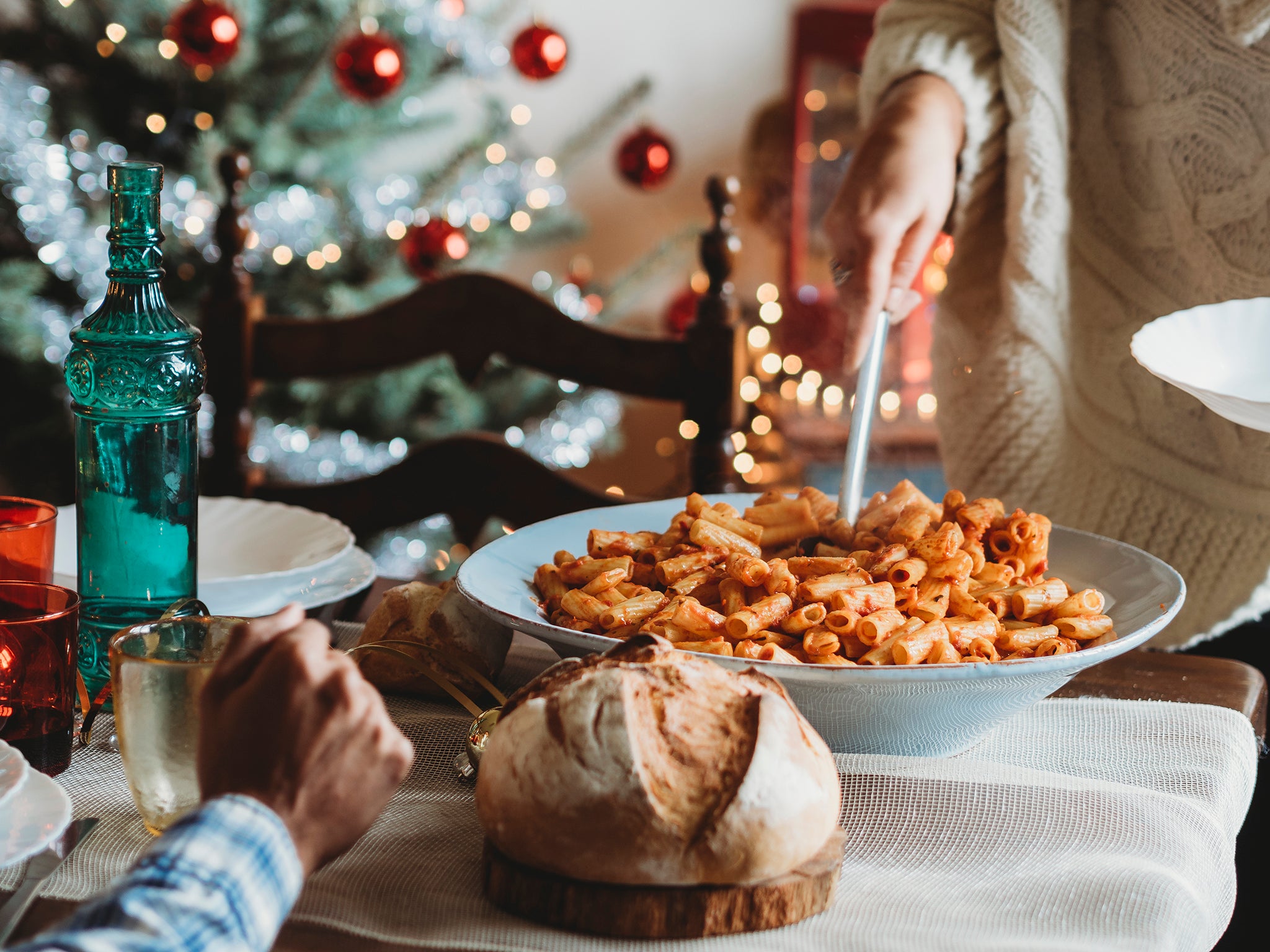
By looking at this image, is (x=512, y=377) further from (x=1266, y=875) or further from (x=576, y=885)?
(x=576, y=885)

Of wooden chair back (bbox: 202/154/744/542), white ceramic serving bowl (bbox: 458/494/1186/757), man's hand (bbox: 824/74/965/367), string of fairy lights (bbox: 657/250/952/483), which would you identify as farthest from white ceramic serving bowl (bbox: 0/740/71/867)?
string of fairy lights (bbox: 657/250/952/483)

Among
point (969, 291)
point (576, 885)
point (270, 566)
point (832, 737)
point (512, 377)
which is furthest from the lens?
point (512, 377)

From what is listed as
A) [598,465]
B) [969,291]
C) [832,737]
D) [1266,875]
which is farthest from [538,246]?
[832,737]

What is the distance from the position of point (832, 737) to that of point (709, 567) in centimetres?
14

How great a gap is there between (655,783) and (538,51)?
1.87 m

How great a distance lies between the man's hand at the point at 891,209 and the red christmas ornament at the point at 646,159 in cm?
145

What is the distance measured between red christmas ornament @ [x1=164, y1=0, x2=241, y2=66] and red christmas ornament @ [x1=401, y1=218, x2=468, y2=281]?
1.31ft

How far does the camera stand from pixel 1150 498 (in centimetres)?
106

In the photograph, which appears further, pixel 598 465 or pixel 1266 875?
pixel 598 465

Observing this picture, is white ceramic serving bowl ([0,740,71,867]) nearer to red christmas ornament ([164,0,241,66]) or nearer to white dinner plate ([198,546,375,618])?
white dinner plate ([198,546,375,618])

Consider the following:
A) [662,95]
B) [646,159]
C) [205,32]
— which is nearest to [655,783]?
[205,32]

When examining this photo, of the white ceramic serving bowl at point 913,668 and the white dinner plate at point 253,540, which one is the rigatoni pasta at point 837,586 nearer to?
the white ceramic serving bowl at point 913,668

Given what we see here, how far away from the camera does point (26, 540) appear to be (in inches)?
26.4

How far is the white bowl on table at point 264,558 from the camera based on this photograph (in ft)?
2.49
